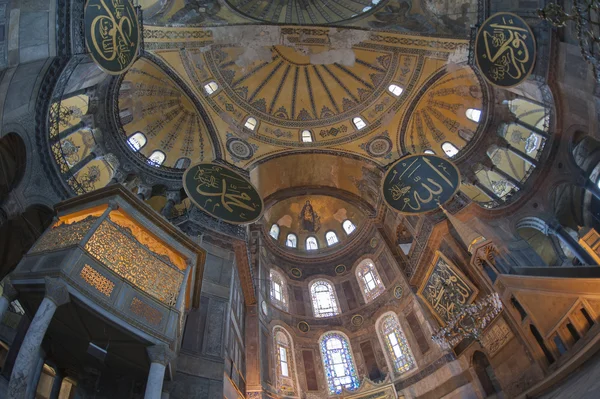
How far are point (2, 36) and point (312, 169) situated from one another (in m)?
11.9

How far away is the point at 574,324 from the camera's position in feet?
24.9

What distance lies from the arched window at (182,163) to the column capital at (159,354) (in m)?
8.71

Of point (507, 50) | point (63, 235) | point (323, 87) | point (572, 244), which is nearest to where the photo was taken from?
point (63, 235)

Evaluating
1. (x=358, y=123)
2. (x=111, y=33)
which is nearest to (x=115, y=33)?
(x=111, y=33)

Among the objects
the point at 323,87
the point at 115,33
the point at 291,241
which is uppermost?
the point at 323,87

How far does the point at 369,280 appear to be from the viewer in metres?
14.6

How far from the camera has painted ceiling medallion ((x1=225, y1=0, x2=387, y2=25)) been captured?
1424 cm

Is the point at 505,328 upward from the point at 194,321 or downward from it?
downward

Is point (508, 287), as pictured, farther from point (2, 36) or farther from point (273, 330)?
point (2, 36)

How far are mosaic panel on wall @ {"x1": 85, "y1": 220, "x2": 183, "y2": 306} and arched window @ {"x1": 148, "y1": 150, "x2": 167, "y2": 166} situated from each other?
6.71 meters

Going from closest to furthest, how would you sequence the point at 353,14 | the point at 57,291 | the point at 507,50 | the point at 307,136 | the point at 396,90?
the point at 57,291
the point at 507,50
the point at 353,14
the point at 396,90
the point at 307,136

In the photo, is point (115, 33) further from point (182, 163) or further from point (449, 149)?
point (449, 149)

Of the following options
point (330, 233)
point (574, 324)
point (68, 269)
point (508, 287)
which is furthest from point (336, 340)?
point (68, 269)

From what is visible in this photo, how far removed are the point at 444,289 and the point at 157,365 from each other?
830 cm
